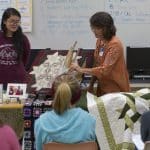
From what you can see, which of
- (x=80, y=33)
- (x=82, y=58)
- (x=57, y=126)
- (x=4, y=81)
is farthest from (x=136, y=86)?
(x=57, y=126)

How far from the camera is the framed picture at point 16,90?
A: 3400mm

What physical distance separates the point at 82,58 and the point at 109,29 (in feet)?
1.51

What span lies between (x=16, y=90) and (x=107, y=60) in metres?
0.76

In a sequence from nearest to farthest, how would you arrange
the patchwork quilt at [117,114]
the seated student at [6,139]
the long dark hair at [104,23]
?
1. the seated student at [6,139]
2. the patchwork quilt at [117,114]
3. the long dark hair at [104,23]

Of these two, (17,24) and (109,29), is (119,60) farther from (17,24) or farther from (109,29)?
(17,24)

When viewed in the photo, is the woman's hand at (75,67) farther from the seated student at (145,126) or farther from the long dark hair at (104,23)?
the seated student at (145,126)

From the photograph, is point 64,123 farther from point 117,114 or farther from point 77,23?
point 77,23

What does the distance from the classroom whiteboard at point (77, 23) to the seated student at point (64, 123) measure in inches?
113

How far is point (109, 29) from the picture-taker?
3412 millimetres

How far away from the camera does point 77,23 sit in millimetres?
5289


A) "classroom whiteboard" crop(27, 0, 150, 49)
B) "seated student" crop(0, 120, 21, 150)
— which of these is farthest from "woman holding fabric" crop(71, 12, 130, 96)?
"classroom whiteboard" crop(27, 0, 150, 49)

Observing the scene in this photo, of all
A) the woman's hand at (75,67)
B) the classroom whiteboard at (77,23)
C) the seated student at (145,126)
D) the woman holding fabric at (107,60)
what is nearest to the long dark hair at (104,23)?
the woman holding fabric at (107,60)

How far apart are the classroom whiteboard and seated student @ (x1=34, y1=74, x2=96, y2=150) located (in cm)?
288

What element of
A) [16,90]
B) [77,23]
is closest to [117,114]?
[16,90]
